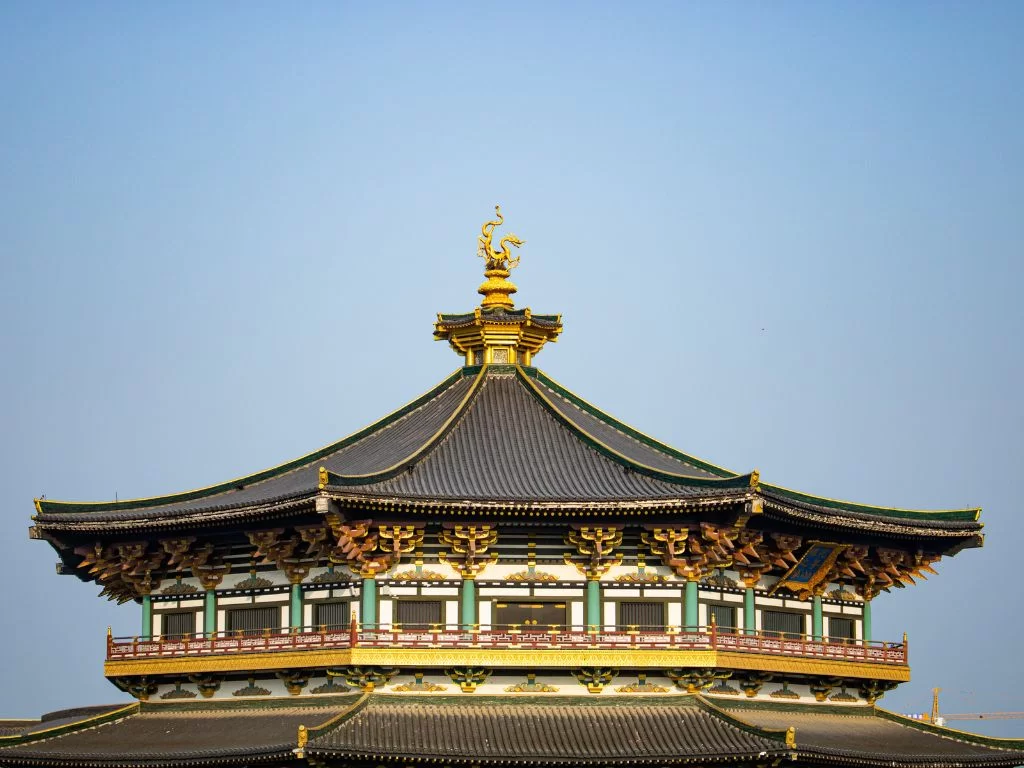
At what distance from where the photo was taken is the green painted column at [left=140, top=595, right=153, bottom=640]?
199 feet

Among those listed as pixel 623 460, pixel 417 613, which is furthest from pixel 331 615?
pixel 623 460

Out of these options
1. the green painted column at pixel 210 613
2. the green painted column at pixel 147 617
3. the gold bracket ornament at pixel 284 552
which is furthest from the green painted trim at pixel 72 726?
the gold bracket ornament at pixel 284 552

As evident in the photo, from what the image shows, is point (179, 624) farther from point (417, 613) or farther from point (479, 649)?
point (479, 649)

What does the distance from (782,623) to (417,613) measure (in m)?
11.9

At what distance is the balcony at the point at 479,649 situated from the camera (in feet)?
181

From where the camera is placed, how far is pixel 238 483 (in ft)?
204

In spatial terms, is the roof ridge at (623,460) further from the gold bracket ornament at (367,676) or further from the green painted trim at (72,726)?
the green painted trim at (72,726)

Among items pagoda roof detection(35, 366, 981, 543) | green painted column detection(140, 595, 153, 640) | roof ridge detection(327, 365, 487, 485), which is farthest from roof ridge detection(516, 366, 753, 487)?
green painted column detection(140, 595, 153, 640)

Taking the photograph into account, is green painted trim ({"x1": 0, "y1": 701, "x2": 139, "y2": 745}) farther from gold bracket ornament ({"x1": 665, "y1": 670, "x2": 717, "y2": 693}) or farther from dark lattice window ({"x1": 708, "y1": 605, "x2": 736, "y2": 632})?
dark lattice window ({"x1": 708, "y1": 605, "x2": 736, "y2": 632})

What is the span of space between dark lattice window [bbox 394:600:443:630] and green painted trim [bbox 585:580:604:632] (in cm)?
427

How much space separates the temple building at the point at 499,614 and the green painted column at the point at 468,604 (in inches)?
2.2

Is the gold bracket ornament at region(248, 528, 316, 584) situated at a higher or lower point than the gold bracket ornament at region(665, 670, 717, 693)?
higher

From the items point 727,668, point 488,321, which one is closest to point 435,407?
point 488,321

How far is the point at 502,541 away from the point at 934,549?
49.5 feet
